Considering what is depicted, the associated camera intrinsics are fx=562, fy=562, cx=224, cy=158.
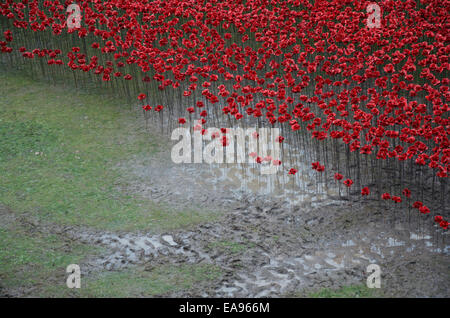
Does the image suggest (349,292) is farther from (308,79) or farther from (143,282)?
(308,79)

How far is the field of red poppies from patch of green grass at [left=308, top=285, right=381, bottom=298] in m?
1.22

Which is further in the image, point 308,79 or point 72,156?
point 72,156

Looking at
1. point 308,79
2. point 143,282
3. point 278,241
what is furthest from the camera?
point 308,79

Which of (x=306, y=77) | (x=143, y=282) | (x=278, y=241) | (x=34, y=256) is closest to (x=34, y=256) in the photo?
(x=34, y=256)

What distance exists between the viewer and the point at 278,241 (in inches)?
296

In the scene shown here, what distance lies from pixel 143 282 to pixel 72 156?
11.5 feet

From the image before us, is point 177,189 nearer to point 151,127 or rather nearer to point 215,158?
point 215,158

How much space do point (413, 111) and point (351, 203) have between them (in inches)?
72.9

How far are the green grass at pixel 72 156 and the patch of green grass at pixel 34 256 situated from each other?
1.50ft

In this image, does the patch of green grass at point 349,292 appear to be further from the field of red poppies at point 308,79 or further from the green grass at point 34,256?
the green grass at point 34,256

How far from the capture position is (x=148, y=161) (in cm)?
934

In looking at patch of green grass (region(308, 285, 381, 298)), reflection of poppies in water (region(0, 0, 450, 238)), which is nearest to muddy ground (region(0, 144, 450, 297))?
patch of green grass (region(308, 285, 381, 298))

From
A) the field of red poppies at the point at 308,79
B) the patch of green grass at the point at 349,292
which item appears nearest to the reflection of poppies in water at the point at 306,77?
the field of red poppies at the point at 308,79
